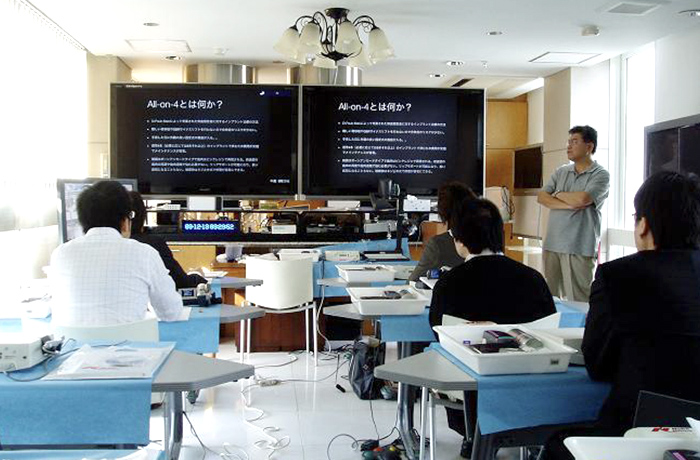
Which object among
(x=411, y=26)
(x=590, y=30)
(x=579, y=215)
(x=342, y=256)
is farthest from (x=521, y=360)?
(x=590, y=30)

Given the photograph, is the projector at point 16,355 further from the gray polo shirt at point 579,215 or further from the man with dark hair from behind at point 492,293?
the gray polo shirt at point 579,215

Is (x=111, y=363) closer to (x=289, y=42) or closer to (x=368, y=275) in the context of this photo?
(x=368, y=275)

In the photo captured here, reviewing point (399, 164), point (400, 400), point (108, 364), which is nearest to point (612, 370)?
point (108, 364)

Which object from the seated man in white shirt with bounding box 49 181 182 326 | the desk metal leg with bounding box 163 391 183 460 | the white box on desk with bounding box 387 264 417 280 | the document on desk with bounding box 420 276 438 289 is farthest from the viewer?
the white box on desk with bounding box 387 264 417 280

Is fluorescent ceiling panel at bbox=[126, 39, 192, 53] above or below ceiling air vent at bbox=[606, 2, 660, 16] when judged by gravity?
above

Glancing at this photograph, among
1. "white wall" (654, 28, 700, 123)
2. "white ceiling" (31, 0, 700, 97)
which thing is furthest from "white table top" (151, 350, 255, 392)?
"white wall" (654, 28, 700, 123)

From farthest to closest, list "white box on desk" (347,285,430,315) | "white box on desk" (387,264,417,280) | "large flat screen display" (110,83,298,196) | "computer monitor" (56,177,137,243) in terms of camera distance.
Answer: "large flat screen display" (110,83,298,196), "white box on desk" (387,264,417,280), "computer monitor" (56,177,137,243), "white box on desk" (347,285,430,315)

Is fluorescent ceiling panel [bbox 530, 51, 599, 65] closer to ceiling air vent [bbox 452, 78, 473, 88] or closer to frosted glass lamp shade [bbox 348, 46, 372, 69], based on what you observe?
ceiling air vent [bbox 452, 78, 473, 88]

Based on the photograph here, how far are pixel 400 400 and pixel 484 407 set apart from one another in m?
1.57

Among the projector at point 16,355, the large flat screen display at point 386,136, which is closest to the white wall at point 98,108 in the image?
the large flat screen display at point 386,136

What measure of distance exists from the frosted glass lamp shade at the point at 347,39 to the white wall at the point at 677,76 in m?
2.92

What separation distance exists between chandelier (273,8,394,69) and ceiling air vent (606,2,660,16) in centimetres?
175

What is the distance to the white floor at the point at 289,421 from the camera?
3.56 m

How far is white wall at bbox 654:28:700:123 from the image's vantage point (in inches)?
236
